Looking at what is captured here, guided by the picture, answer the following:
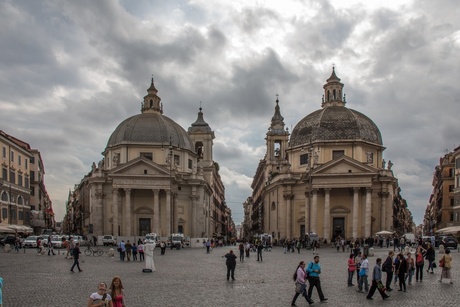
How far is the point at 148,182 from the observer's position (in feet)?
256

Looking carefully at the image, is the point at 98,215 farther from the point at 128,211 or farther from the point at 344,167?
the point at 344,167

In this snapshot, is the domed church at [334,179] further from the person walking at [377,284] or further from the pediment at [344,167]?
the person walking at [377,284]

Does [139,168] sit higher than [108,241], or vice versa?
[139,168]

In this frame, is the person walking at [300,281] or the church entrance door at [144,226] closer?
the person walking at [300,281]

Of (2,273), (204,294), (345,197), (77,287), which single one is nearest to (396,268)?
(204,294)

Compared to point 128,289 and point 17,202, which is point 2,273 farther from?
point 17,202

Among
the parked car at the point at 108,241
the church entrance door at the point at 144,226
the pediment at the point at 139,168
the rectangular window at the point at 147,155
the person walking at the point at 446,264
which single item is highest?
the rectangular window at the point at 147,155

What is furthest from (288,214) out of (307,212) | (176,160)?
(176,160)

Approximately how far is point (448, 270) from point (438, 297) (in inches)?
191

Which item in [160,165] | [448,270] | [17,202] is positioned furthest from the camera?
[160,165]

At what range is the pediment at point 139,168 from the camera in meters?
77.6

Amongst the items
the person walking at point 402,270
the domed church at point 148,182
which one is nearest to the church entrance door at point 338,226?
the domed church at point 148,182

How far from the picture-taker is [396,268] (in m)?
23.9

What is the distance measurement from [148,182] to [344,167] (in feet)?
84.1
